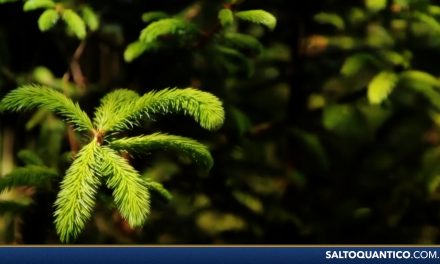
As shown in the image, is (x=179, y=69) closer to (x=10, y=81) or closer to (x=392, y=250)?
(x=10, y=81)

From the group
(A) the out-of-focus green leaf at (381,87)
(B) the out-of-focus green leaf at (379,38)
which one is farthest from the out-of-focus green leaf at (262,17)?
(B) the out-of-focus green leaf at (379,38)

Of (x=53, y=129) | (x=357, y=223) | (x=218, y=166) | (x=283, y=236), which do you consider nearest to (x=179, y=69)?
(x=218, y=166)

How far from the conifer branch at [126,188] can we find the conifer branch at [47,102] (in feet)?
0.25

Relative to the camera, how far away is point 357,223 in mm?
1552

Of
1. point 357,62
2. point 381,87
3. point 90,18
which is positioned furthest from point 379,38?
point 90,18

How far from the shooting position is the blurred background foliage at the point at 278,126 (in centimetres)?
157

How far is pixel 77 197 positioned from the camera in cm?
81

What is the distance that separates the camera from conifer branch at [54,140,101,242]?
2.63ft

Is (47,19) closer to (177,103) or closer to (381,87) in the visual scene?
(177,103)

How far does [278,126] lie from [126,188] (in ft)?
3.17

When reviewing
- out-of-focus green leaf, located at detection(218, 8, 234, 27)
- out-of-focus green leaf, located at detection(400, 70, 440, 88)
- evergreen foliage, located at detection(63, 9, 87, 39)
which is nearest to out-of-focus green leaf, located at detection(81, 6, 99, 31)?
evergreen foliage, located at detection(63, 9, 87, 39)

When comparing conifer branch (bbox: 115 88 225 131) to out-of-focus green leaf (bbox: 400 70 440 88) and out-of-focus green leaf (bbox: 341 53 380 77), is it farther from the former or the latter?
out-of-focus green leaf (bbox: 400 70 440 88)

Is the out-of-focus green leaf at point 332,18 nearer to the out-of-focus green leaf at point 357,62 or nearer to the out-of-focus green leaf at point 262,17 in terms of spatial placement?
the out-of-focus green leaf at point 357,62

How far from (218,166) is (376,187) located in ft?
1.84
